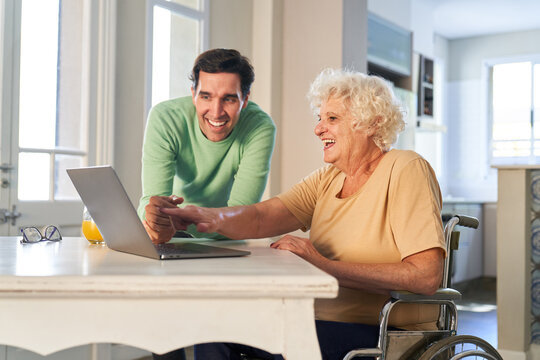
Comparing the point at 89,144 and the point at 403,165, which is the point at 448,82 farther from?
the point at 403,165

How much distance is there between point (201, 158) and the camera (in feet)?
6.89

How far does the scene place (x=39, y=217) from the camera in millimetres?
2967

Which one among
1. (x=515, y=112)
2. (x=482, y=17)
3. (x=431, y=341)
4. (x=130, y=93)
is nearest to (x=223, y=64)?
(x=431, y=341)

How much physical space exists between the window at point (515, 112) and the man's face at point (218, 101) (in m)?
6.05

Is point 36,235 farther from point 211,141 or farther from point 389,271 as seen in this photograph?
point 389,271

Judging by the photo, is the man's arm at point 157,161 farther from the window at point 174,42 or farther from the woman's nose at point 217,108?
the window at point 174,42

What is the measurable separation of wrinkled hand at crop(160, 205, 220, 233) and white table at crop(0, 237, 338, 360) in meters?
0.59

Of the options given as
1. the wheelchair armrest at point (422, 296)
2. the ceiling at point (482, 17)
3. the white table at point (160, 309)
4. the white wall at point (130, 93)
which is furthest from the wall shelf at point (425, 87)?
the white table at point (160, 309)

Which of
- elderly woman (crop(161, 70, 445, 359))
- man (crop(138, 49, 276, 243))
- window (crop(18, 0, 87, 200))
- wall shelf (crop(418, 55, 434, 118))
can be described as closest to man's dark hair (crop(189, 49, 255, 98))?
man (crop(138, 49, 276, 243))

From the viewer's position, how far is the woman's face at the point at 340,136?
170 centimetres

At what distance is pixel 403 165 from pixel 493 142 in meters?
6.41

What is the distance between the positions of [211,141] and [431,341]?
98 centimetres

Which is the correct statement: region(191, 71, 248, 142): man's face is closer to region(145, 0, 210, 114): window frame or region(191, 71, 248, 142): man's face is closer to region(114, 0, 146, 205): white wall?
region(114, 0, 146, 205): white wall

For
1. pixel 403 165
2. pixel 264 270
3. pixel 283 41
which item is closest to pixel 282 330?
pixel 264 270
